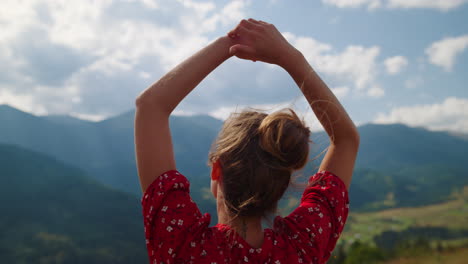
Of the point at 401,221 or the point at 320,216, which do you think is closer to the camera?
the point at 320,216

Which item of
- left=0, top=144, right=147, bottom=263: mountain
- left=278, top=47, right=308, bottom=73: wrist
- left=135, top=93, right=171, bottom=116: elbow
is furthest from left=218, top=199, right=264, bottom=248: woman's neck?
left=0, top=144, right=147, bottom=263: mountain

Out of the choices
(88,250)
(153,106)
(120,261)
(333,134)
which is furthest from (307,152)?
(88,250)

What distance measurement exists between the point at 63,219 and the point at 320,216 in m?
175

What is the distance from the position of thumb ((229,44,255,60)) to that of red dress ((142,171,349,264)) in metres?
0.77

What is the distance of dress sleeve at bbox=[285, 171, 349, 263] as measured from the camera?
195cm

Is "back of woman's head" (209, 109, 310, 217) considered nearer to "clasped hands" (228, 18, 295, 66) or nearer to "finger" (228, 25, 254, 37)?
"clasped hands" (228, 18, 295, 66)

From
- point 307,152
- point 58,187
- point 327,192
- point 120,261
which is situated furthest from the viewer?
point 58,187

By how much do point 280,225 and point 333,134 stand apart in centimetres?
79

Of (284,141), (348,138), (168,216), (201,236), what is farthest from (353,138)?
(168,216)

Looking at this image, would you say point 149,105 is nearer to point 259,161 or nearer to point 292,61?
point 259,161

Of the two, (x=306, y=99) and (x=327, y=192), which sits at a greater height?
(x=306, y=99)

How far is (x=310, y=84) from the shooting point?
2291 mm

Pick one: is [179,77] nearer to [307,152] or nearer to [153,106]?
[153,106]

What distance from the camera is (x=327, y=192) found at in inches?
85.9
